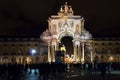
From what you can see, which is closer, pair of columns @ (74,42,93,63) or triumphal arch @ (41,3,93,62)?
pair of columns @ (74,42,93,63)

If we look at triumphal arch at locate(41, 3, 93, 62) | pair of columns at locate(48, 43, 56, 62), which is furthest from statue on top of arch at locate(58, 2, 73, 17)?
pair of columns at locate(48, 43, 56, 62)

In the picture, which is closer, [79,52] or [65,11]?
[79,52]

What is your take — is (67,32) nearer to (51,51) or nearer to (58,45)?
(58,45)

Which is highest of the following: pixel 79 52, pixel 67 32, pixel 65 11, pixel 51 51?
pixel 65 11

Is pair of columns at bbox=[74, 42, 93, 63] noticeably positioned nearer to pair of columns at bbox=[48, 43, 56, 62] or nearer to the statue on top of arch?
pair of columns at bbox=[48, 43, 56, 62]

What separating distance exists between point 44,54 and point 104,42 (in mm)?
19648

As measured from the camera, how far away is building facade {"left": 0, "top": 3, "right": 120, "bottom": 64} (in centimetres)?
13625

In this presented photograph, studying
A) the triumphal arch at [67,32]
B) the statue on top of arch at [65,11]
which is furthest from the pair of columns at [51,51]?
the statue on top of arch at [65,11]

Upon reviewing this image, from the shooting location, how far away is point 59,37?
451 feet

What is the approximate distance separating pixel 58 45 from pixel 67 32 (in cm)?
478

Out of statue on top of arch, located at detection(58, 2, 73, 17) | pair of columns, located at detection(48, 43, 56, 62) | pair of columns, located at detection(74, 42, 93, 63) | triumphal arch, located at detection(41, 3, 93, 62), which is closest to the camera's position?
pair of columns, located at detection(74, 42, 93, 63)

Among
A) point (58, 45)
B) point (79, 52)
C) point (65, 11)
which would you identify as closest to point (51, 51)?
point (58, 45)

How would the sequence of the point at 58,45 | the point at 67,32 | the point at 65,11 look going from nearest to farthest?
the point at 58,45, the point at 67,32, the point at 65,11

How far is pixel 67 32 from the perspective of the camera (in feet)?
449
